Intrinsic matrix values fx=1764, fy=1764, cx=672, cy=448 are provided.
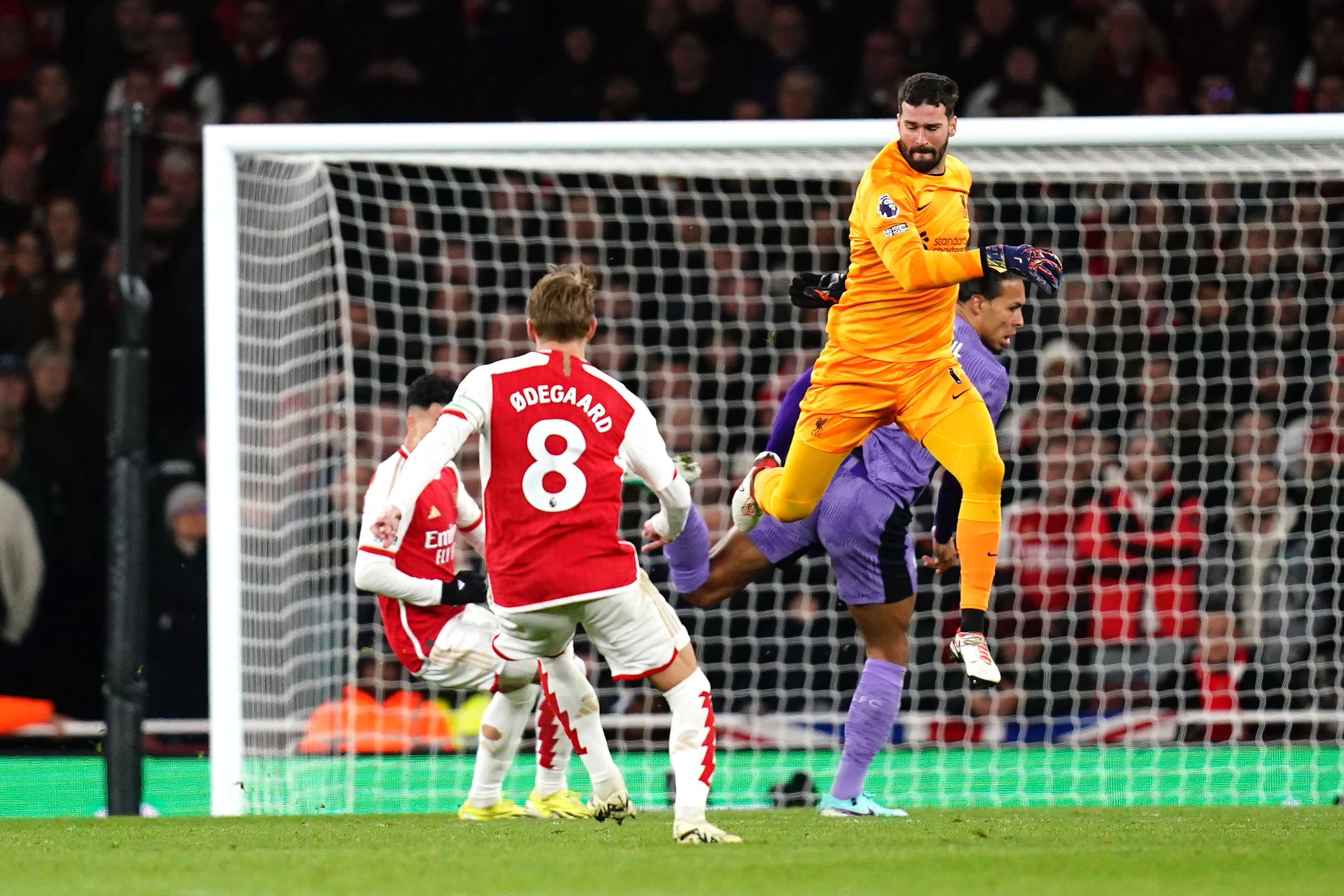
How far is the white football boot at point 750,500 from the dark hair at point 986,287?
90cm

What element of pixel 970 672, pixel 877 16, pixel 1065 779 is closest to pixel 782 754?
pixel 1065 779

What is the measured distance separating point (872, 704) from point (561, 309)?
214 centimetres

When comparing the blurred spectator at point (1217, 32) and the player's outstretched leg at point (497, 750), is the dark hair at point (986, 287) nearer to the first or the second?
the player's outstretched leg at point (497, 750)

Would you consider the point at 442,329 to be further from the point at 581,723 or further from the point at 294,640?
the point at 581,723

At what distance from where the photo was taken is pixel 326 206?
8453 mm

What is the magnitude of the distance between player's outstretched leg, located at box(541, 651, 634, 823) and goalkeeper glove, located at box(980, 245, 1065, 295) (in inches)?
71.2

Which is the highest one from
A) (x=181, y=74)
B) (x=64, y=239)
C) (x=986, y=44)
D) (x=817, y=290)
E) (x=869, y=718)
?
(x=986, y=44)

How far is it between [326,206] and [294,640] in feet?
6.92

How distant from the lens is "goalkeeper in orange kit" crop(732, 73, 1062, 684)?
5.59 m

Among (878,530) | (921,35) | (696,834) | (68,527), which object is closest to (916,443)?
(878,530)

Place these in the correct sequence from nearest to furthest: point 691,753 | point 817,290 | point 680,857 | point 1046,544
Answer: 1. point 680,857
2. point 691,753
3. point 817,290
4. point 1046,544

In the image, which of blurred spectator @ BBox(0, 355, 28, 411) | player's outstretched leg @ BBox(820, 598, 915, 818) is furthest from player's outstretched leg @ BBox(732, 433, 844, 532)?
blurred spectator @ BBox(0, 355, 28, 411)

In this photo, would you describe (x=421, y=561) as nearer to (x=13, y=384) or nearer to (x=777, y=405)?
(x=777, y=405)

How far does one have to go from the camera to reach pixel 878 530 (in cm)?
627
